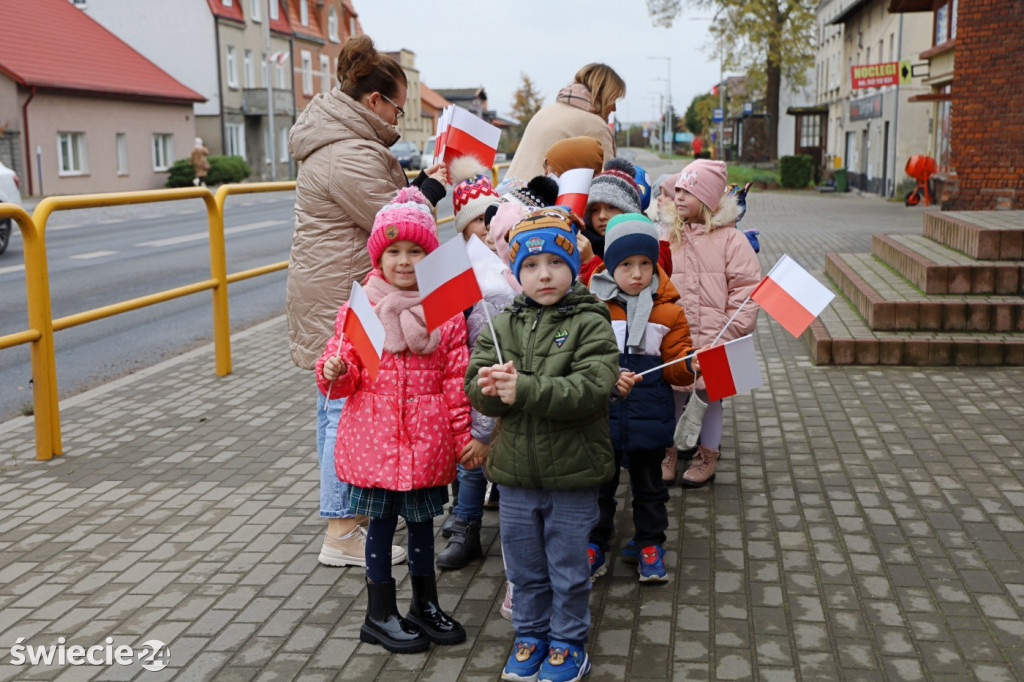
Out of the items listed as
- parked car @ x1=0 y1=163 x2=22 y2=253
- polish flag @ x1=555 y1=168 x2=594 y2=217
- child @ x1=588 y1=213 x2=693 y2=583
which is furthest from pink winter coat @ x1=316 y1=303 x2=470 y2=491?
parked car @ x1=0 y1=163 x2=22 y2=253

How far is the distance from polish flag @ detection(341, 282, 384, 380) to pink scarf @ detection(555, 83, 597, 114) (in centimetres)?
276

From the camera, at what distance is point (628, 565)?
441 centimetres

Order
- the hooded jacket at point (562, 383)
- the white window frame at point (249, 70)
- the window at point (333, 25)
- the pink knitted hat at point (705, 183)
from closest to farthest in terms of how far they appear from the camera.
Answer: the hooded jacket at point (562, 383)
the pink knitted hat at point (705, 183)
the white window frame at point (249, 70)
the window at point (333, 25)

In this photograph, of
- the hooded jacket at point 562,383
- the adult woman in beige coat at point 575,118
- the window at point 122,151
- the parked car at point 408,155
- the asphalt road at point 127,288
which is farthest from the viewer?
the parked car at point 408,155

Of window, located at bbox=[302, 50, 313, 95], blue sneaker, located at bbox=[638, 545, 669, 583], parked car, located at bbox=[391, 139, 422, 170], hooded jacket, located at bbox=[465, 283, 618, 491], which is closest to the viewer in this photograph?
hooded jacket, located at bbox=[465, 283, 618, 491]

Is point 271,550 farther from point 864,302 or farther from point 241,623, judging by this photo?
point 864,302

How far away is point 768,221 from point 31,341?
1941 cm

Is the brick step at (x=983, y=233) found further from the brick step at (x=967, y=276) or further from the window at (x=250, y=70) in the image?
the window at (x=250, y=70)

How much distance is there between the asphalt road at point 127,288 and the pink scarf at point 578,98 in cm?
379

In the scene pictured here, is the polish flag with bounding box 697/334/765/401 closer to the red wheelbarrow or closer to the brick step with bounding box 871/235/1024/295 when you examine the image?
the brick step with bounding box 871/235/1024/295

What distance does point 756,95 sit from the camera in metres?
67.1

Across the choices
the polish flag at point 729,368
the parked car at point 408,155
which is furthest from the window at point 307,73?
the polish flag at point 729,368

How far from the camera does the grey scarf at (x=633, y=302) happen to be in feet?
13.5

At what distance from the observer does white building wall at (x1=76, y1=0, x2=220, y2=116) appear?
4894cm
